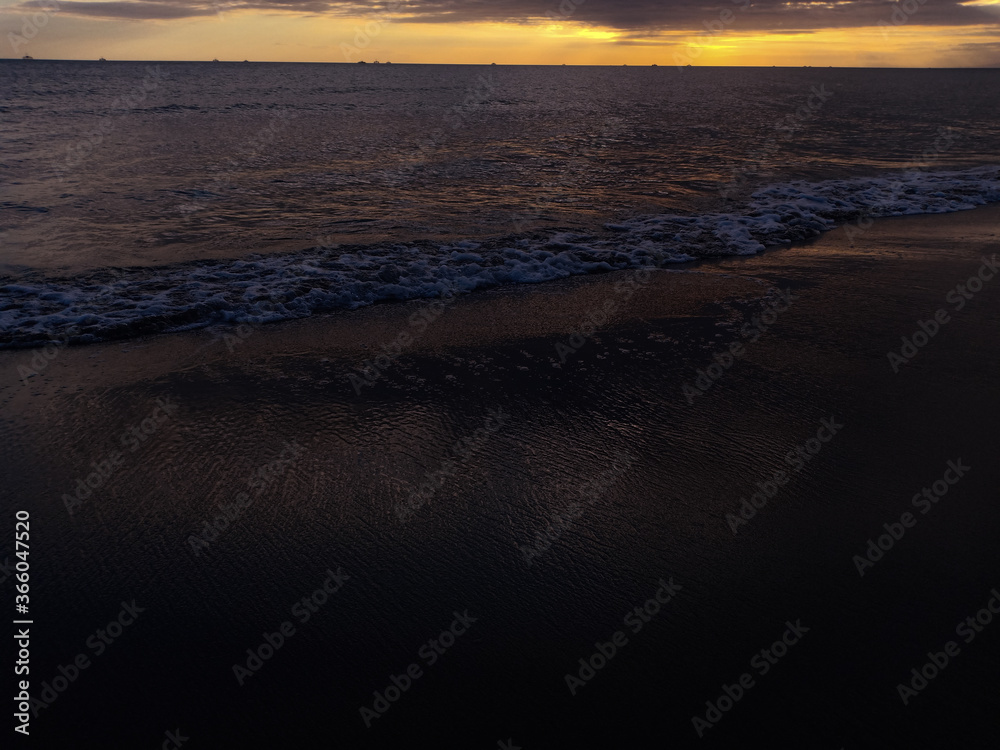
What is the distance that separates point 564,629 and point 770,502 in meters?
1.82

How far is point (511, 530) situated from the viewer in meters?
4.24

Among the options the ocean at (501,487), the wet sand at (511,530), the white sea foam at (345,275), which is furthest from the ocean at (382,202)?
the wet sand at (511,530)

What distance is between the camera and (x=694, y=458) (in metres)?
5.02

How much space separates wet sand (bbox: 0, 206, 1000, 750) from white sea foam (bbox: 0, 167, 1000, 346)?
0.74m

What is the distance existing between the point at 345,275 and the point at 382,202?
5522 millimetres

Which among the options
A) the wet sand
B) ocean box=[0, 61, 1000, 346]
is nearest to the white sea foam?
ocean box=[0, 61, 1000, 346]

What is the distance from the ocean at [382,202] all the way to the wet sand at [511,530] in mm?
1950

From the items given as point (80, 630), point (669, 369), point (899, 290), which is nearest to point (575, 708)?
point (80, 630)

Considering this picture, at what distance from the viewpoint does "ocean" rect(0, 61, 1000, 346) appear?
9.01 m

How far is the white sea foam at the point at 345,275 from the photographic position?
785 cm

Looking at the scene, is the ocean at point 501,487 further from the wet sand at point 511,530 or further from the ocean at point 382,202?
the ocean at point 382,202

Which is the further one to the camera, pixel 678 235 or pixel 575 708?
pixel 678 235

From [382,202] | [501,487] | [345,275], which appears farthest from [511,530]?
[382,202]

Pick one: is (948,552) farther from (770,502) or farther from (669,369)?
(669,369)
